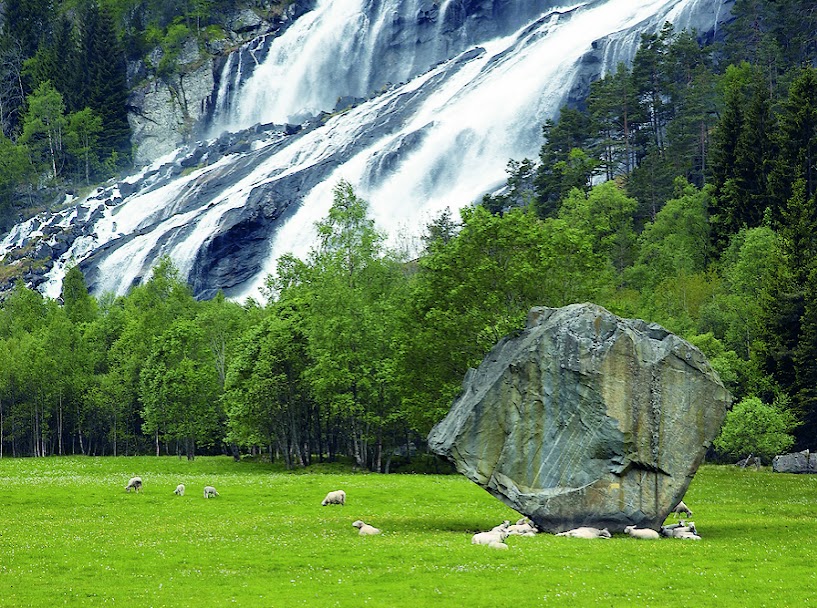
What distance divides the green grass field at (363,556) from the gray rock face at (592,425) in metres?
1.47

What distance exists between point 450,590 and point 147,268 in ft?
398

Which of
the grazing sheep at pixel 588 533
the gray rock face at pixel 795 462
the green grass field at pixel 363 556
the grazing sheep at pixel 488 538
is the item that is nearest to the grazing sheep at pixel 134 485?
the green grass field at pixel 363 556

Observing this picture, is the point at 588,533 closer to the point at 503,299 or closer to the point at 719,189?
the point at 503,299

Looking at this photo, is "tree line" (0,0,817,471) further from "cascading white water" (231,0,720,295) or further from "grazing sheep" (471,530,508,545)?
"cascading white water" (231,0,720,295)

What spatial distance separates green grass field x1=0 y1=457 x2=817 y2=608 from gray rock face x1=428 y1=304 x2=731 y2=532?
57.8 inches

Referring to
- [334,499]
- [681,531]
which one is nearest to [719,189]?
[334,499]

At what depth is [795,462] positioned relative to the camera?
6000 cm

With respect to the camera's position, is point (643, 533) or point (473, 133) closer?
point (643, 533)

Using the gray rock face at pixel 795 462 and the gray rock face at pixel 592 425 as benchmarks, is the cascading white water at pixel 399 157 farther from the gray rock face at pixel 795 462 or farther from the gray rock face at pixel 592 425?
the gray rock face at pixel 592 425

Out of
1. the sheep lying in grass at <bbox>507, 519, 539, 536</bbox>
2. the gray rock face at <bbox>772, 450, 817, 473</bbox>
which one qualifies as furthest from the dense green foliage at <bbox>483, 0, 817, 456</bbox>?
the sheep lying in grass at <bbox>507, 519, 539, 536</bbox>

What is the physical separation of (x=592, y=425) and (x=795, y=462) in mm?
32971

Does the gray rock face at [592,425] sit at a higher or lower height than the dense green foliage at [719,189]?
lower

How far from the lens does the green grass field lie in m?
23.3

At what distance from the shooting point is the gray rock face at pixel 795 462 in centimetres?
5959
